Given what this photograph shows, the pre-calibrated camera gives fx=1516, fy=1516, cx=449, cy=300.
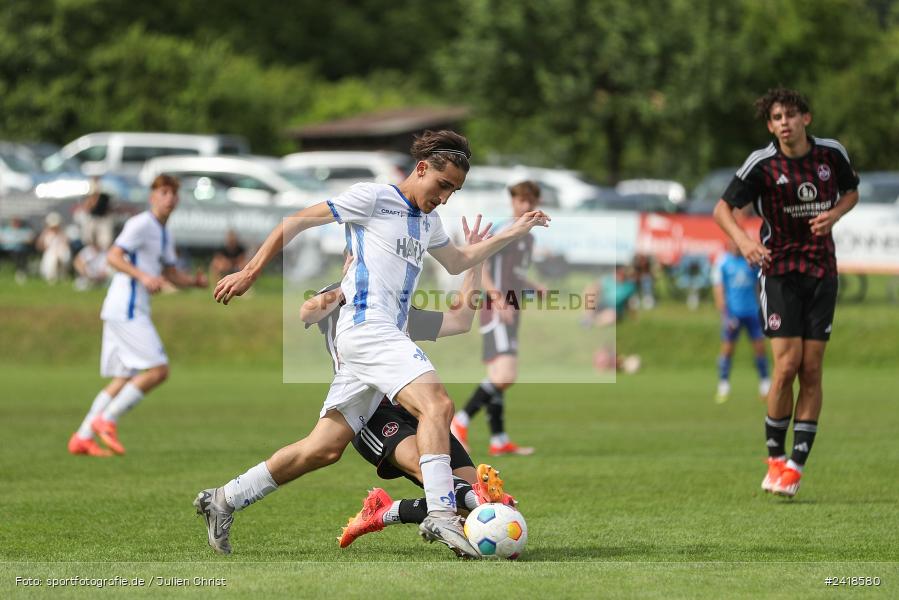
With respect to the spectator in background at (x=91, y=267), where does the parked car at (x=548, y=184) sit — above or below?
above

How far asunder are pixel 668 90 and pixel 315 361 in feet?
125

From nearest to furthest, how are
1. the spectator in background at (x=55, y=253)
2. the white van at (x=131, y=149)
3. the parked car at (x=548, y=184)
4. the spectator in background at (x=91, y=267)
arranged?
1. the spectator in background at (x=91, y=267)
2. the spectator in background at (x=55, y=253)
3. the parked car at (x=548, y=184)
4. the white van at (x=131, y=149)

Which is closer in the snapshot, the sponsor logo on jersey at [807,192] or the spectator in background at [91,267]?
the sponsor logo on jersey at [807,192]

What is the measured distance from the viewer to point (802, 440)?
9.83 metres

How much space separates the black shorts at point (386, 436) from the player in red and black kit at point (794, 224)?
2822mm

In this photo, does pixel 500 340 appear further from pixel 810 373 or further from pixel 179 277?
pixel 810 373

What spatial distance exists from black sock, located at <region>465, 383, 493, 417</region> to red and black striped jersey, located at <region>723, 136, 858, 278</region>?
4.02 metres

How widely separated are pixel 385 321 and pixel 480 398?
6.03 m

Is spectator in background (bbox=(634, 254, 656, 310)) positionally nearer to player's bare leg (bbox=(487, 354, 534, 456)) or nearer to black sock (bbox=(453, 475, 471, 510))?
player's bare leg (bbox=(487, 354, 534, 456))

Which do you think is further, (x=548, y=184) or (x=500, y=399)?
(x=548, y=184)

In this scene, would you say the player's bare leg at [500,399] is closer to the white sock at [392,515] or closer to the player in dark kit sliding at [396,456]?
the player in dark kit sliding at [396,456]

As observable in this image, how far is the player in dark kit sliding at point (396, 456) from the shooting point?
7492 millimetres

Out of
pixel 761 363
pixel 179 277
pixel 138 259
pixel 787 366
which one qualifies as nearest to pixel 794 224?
pixel 787 366

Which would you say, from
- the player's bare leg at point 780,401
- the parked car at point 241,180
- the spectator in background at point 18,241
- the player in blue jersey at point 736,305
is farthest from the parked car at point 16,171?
the player's bare leg at point 780,401
